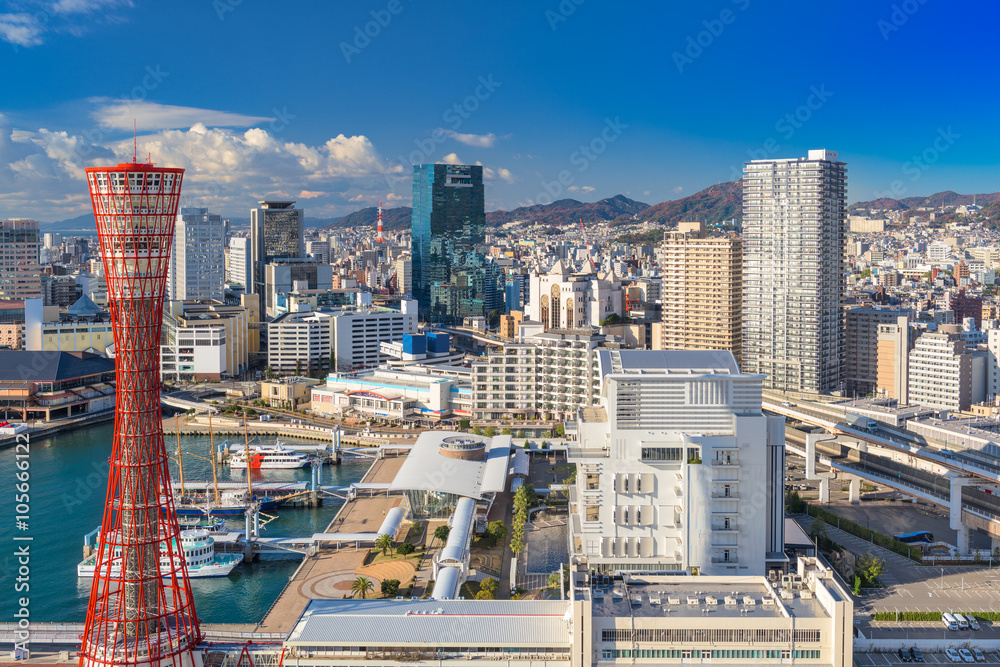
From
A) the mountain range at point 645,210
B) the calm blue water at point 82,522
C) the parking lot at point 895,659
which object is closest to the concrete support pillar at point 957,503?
the parking lot at point 895,659

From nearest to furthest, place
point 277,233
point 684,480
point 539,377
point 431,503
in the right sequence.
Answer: point 684,480, point 431,503, point 539,377, point 277,233

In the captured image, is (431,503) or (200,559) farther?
(431,503)

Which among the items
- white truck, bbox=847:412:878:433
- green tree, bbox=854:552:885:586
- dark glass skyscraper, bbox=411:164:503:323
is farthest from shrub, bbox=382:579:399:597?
dark glass skyscraper, bbox=411:164:503:323

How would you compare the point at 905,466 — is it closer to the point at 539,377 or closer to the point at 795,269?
the point at 539,377

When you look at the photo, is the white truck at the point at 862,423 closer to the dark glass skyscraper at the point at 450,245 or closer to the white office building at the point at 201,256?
the dark glass skyscraper at the point at 450,245

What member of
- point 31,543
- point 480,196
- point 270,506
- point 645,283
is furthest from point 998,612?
point 480,196

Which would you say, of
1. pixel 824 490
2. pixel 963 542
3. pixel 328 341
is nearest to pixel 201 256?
pixel 328 341

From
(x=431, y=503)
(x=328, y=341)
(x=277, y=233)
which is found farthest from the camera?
(x=277, y=233)

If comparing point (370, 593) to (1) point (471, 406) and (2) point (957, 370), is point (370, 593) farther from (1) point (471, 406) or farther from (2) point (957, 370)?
(2) point (957, 370)
